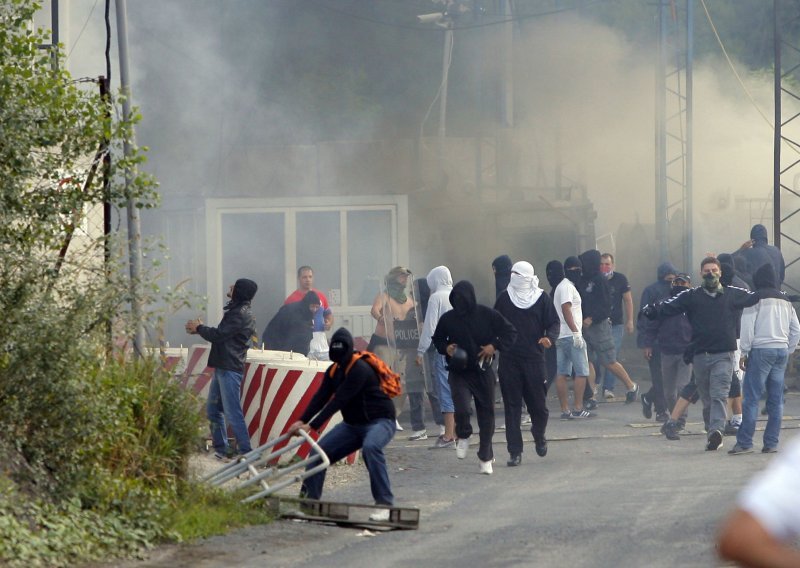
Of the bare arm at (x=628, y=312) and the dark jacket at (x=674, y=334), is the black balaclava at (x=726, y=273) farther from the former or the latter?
the bare arm at (x=628, y=312)

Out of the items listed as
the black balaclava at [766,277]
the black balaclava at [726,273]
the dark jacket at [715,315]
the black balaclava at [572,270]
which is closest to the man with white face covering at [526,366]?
the dark jacket at [715,315]

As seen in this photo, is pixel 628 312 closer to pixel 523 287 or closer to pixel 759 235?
pixel 759 235

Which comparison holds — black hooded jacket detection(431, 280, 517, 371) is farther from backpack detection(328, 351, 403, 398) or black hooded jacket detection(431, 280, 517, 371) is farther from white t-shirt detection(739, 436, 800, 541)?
white t-shirt detection(739, 436, 800, 541)

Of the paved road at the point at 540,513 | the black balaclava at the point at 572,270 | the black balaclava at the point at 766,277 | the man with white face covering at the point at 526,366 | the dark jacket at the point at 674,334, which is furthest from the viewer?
the black balaclava at the point at 572,270

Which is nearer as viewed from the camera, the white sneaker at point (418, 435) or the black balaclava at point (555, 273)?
the white sneaker at point (418, 435)

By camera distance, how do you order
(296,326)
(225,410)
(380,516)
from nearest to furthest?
(380,516)
(225,410)
(296,326)

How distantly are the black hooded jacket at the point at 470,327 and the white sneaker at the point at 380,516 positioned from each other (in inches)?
107

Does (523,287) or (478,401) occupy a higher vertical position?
(523,287)

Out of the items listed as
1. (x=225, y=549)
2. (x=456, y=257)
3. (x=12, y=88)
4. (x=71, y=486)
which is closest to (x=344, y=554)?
(x=225, y=549)

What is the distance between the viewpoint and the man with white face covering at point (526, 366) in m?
10.7

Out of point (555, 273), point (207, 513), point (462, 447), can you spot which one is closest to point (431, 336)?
point (462, 447)

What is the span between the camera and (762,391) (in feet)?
35.9

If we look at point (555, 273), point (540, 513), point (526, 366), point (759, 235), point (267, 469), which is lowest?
point (540, 513)

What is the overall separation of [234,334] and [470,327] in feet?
6.22
